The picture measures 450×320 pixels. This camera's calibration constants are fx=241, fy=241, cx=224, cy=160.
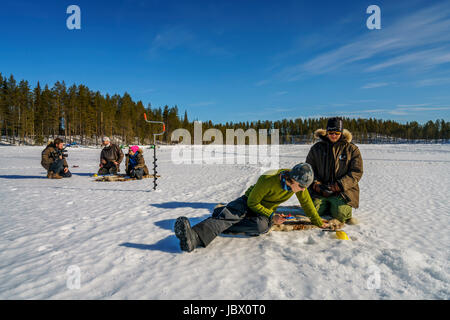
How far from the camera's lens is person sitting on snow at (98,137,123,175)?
12508mm

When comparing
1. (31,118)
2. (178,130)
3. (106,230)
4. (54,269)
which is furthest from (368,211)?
(178,130)

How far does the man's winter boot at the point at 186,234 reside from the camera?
3518mm

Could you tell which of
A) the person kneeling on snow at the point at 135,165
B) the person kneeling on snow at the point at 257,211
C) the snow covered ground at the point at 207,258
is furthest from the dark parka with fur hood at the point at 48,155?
the person kneeling on snow at the point at 257,211

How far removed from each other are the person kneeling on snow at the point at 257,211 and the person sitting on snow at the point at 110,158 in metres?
9.86

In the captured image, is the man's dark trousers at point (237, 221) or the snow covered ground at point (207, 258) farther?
the man's dark trousers at point (237, 221)

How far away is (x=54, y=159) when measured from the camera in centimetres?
1162

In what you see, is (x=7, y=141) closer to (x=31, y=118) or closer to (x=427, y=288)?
(x=31, y=118)

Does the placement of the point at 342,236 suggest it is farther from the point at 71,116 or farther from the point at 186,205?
the point at 71,116

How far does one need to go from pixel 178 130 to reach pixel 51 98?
4061 cm

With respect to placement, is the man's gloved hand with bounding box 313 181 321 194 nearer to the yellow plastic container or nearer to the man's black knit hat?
the yellow plastic container

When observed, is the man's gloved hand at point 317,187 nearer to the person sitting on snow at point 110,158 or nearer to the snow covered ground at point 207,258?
the snow covered ground at point 207,258

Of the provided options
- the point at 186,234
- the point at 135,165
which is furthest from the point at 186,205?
→ the point at 135,165

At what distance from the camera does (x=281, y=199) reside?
13.8 feet

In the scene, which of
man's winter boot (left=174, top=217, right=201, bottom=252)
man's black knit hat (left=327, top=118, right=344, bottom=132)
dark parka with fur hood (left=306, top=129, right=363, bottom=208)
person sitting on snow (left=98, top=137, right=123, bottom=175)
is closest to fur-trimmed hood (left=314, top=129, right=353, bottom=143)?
dark parka with fur hood (left=306, top=129, right=363, bottom=208)
